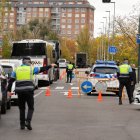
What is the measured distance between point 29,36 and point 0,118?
276 feet

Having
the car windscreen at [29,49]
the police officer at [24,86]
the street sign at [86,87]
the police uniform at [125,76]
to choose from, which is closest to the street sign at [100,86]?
the street sign at [86,87]

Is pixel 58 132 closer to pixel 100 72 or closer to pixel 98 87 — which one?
pixel 98 87

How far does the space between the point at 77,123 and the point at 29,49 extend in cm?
2372

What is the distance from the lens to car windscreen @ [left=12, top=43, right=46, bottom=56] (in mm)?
38625

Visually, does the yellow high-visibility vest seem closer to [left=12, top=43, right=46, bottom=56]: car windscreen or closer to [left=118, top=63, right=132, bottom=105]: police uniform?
[left=118, top=63, right=132, bottom=105]: police uniform

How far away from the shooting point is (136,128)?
569 inches

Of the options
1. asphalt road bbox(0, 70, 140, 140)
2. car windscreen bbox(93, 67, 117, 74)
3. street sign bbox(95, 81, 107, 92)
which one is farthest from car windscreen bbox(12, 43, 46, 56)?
asphalt road bbox(0, 70, 140, 140)

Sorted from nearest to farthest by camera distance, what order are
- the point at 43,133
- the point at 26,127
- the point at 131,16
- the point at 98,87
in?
the point at 43,133 → the point at 26,127 → the point at 98,87 → the point at 131,16

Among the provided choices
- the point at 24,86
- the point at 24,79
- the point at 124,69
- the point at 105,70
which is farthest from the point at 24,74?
the point at 105,70

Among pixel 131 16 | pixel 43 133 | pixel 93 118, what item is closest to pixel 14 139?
pixel 43 133

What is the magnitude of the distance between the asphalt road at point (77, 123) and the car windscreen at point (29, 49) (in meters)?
16.8

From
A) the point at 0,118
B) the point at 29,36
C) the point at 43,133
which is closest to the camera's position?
the point at 43,133

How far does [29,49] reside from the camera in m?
38.9

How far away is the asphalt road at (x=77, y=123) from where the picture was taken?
41.9ft
